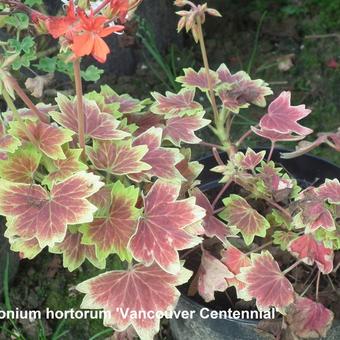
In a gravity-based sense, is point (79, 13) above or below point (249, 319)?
above

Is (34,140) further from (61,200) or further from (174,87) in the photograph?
(174,87)

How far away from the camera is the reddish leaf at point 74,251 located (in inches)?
39.6

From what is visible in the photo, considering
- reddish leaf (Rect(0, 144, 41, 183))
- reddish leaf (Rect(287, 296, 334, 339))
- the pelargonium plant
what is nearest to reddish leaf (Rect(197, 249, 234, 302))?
the pelargonium plant

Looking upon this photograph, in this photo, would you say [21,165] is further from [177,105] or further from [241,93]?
[241,93]

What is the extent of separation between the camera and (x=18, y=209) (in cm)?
92

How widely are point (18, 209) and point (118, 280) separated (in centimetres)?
20

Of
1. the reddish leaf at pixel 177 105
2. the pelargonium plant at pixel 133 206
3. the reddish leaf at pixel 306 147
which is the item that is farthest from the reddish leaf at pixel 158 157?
the reddish leaf at pixel 306 147

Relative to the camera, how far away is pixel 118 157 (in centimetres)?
103

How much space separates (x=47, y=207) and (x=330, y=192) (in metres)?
0.47

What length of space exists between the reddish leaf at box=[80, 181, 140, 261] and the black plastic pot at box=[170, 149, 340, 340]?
10.0 inches

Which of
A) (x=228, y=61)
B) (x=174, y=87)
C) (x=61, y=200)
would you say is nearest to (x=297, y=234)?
(x=61, y=200)

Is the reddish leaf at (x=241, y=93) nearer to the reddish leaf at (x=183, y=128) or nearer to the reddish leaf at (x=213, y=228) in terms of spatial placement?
the reddish leaf at (x=183, y=128)

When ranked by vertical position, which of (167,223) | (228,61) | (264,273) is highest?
(167,223)

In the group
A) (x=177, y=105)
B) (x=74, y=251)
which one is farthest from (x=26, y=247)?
(x=177, y=105)
